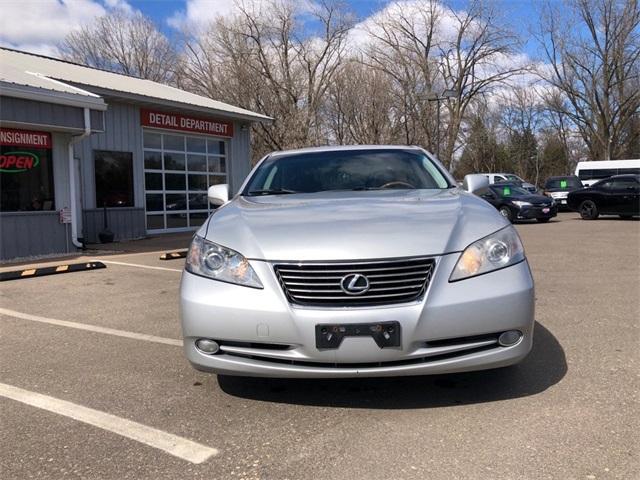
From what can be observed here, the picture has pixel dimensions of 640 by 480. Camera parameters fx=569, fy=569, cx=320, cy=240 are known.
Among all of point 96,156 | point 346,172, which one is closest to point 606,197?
point 96,156

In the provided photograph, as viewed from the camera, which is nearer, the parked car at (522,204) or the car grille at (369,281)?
the car grille at (369,281)

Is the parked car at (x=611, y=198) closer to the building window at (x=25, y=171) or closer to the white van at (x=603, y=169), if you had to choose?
the white van at (x=603, y=169)

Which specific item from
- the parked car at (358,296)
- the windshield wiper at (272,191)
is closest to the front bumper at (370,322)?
the parked car at (358,296)

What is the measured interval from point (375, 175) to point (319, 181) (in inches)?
18.5

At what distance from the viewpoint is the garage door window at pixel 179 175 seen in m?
16.1

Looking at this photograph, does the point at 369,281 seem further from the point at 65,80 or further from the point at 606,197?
the point at 606,197

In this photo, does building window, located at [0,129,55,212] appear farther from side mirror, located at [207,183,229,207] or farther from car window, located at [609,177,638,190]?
car window, located at [609,177,638,190]

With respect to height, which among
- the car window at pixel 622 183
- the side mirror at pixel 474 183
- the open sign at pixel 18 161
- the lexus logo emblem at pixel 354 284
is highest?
the open sign at pixel 18 161

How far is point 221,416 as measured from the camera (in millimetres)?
3209

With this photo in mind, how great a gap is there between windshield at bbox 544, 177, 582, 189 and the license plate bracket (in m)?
25.6

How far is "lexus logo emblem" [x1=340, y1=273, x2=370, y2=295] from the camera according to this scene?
296 centimetres

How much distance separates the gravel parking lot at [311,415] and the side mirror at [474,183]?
131 centimetres

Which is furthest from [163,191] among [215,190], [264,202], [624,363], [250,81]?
[250,81]

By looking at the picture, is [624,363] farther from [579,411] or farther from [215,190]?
[215,190]
